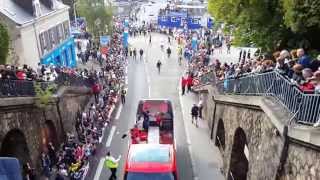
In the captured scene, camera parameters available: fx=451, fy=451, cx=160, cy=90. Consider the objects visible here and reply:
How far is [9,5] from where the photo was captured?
34656 mm

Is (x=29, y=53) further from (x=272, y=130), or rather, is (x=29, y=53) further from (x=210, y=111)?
(x=272, y=130)

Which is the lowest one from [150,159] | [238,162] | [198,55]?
[198,55]

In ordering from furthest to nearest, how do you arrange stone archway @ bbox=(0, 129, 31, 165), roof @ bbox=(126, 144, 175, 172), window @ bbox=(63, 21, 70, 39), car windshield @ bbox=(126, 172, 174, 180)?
window @ bbox=(63, 21, 70, 39) < stone archway @ bbox=(0, 129, 31, 165) < roof @ bbox=(126, 144, 175, 172) < car windshield @ bbox=(126, 172, 174, 180)

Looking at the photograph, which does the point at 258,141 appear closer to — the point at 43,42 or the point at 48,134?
the point at 48,134

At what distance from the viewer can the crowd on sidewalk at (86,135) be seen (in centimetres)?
1866

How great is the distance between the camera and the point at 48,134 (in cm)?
2098

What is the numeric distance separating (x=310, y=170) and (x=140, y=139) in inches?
420

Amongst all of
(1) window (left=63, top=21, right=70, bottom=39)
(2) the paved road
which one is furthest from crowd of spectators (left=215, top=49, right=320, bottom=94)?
(1) window (left=63, top=21, right=70, bottom=39)

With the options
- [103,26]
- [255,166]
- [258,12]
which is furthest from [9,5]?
[255,166]

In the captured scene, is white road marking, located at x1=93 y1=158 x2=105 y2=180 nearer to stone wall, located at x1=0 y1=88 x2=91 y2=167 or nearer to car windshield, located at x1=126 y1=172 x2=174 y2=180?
stone wall, located at x1=0 y1=88 x2=91 y2=167

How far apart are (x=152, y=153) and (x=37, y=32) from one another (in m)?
22.6

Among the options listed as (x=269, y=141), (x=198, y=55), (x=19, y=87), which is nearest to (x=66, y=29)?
(x=198, y=55)

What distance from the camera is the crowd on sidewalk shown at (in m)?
18.7

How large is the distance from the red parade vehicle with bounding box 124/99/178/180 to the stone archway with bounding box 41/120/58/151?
3.92 metres
